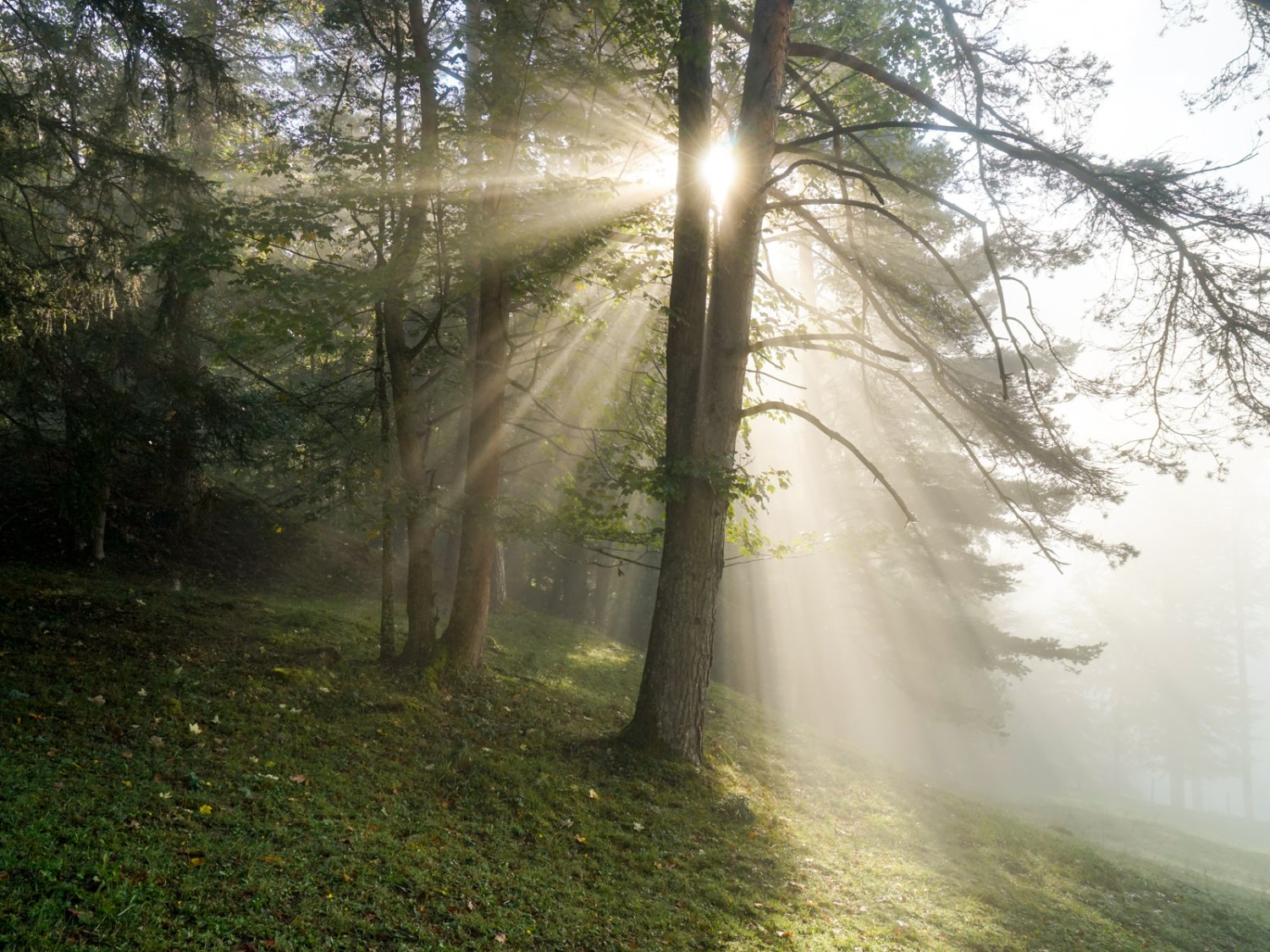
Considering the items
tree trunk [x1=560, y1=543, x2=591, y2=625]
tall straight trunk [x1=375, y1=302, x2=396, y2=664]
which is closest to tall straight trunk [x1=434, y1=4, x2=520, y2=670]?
tall straight trunk [x1=375, y1=302, x2=396, y2=664]

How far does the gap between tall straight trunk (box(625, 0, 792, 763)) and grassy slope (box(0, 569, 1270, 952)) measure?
0.87 meters

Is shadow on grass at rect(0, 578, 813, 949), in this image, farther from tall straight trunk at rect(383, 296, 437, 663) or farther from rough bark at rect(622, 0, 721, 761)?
tall straight trunk at rect(383, 296, 437, 663)

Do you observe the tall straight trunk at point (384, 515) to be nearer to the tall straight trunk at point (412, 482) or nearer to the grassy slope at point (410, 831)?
the tall straight trunk at point (412, 482)

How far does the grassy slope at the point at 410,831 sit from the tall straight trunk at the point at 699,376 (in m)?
0.87

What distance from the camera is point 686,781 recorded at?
7.59m

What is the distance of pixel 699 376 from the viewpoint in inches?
334

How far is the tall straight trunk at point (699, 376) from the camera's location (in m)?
7.95

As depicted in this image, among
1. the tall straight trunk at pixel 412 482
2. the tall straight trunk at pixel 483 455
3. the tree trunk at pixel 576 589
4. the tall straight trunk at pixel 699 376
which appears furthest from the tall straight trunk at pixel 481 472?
the tree trunk at pixel 576 589

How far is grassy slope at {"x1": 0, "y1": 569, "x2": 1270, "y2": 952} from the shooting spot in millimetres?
3814

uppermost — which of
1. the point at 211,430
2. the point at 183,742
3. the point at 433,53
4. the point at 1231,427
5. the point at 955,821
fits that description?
the point at 433,53

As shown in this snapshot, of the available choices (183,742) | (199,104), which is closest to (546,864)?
(183,742)

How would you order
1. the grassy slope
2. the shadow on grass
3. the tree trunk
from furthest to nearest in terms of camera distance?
the tree trunk < the grassy slope < the shadow on grass

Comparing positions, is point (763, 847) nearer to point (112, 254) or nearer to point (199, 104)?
point (112, 254)

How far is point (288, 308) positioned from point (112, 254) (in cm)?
159
